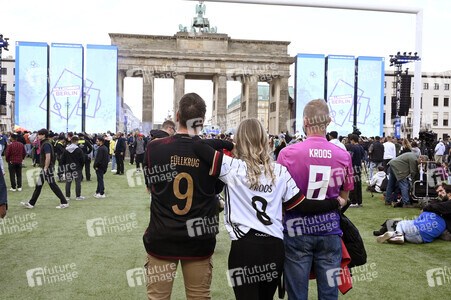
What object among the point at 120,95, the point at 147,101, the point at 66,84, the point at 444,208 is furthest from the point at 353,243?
the point at 147,101

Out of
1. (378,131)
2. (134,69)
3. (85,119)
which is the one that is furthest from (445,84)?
(85,119)

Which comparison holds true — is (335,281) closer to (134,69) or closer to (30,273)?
(30,273)

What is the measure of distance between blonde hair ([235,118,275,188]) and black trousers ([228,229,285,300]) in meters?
0.40

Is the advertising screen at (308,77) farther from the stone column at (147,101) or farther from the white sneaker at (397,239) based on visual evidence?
the white sneaker at (397,239)

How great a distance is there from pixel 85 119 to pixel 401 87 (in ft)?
92.5

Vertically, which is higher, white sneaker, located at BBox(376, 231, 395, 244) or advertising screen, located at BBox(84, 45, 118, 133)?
advertising screen, located at BBox(84, 45, 118, 133)

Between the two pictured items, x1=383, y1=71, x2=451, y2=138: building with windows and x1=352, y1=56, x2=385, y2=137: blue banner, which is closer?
x1=352, y1=56, x2=385, y2=137: blue banner
